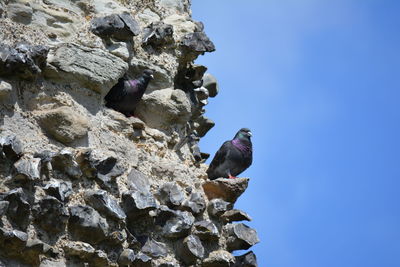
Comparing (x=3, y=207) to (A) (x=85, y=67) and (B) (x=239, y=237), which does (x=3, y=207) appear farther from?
(B) (x=239, y=237)

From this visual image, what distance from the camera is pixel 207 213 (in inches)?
254

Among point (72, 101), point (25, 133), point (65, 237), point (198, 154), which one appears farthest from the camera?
point (198, 154)

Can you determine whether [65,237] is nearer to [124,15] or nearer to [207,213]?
[207,213]

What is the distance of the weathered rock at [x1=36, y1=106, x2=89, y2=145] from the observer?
579 cm

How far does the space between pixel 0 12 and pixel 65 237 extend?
1943mm

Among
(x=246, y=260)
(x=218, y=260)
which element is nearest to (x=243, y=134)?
(x=246, y=260)

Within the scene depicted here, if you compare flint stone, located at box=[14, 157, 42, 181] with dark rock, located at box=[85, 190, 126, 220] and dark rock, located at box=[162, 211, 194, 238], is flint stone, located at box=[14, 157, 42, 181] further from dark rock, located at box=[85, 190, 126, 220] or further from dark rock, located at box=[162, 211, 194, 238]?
dark rock, located at box=[162, 211, 194, 238]

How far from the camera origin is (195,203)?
628 centimetres

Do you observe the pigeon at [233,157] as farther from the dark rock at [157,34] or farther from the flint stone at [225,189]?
the dark rock at [157,34]

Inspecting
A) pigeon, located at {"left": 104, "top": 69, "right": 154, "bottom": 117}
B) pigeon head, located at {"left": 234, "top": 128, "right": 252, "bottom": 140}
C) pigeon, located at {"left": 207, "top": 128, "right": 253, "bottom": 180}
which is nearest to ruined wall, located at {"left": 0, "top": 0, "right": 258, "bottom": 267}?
pigeon, located at {"left": 104, "top": 69, "right": 154, "bottom": 117}

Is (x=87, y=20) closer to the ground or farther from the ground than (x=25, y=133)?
farther from the ground

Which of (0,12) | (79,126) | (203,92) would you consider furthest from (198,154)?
(0,12)

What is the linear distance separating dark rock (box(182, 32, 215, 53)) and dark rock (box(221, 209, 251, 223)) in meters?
1.58

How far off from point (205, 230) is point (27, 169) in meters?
1.55
